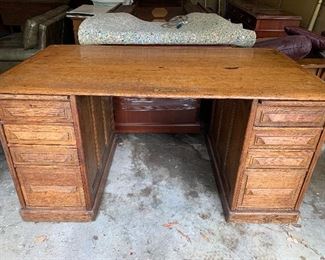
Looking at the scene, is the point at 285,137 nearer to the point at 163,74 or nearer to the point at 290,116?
the point at 290,116

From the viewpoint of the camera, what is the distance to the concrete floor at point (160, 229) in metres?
1.24

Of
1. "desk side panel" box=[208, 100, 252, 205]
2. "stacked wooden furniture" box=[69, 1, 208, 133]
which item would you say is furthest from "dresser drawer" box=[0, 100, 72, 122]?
"stacked wooden furniture" box=[69, 1, 208, 133]

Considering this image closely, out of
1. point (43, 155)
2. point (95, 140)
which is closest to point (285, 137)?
point (95, 140)

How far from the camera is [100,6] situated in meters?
2.79

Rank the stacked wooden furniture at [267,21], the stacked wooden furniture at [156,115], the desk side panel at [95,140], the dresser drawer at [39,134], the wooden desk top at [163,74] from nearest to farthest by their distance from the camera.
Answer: the wooden desk top at [163,74], the dresser drawer at [39,134], the desk side panel at [95,140], the stacked wooden furniture at [156,115], the stacked wooden furniture at [267,21]

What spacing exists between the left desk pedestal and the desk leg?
0.71 m

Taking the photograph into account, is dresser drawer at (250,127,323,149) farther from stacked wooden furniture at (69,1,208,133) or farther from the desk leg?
stacked wooden furniture at (69,1,208,133)

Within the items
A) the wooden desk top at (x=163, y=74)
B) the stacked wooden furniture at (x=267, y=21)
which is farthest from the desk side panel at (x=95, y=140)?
the stacked wooden furniture at (x=267, y=21)

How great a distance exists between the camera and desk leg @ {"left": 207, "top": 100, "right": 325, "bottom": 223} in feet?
3.59

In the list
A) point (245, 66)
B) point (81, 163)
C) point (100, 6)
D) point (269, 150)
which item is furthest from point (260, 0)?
point (81, 163)

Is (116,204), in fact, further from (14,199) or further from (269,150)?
(269,150)

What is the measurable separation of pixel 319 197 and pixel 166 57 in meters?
1.18

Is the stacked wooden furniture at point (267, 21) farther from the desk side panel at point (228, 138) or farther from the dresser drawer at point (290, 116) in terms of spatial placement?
the dresser drawer at point (290, 116)

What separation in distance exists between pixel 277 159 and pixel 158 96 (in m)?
0.62
